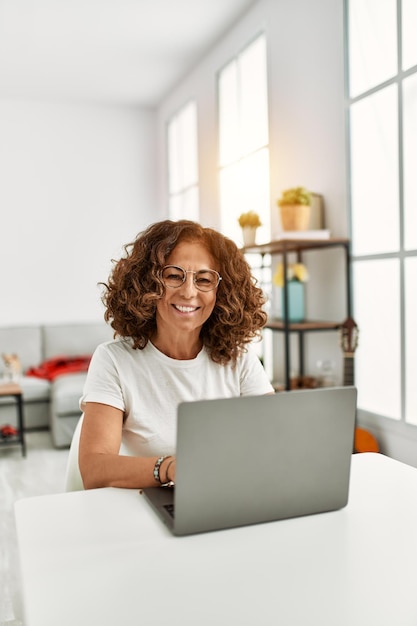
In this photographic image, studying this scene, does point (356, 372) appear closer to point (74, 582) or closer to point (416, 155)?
point (416, 155)

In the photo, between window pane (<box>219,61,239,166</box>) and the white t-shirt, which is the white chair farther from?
window pane (<box>219,61,239,166</box>)

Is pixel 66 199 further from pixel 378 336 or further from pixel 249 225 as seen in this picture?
pixel 378 336

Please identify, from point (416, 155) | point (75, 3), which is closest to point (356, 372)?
point (416, 155)

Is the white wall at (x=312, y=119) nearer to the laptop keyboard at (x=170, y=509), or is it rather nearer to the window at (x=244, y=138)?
the window at (x=244, y=138)

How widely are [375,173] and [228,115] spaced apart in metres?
1.95

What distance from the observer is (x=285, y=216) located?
3100 mm

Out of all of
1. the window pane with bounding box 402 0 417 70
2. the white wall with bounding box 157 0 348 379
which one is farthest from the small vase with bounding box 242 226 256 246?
the window pane with bounding box 402 0 417 70

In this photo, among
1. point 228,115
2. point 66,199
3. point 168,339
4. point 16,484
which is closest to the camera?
point 168,339

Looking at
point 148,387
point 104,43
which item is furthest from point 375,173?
point 104,43

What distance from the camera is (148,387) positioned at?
1.49 metres

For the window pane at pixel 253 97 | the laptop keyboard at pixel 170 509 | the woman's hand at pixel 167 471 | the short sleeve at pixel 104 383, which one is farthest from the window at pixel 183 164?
the laptop keyboard at pixel 170 509

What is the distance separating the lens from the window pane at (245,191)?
399 cm

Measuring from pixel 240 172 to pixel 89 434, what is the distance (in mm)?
3251

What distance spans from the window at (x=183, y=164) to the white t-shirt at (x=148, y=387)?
3744 mm
